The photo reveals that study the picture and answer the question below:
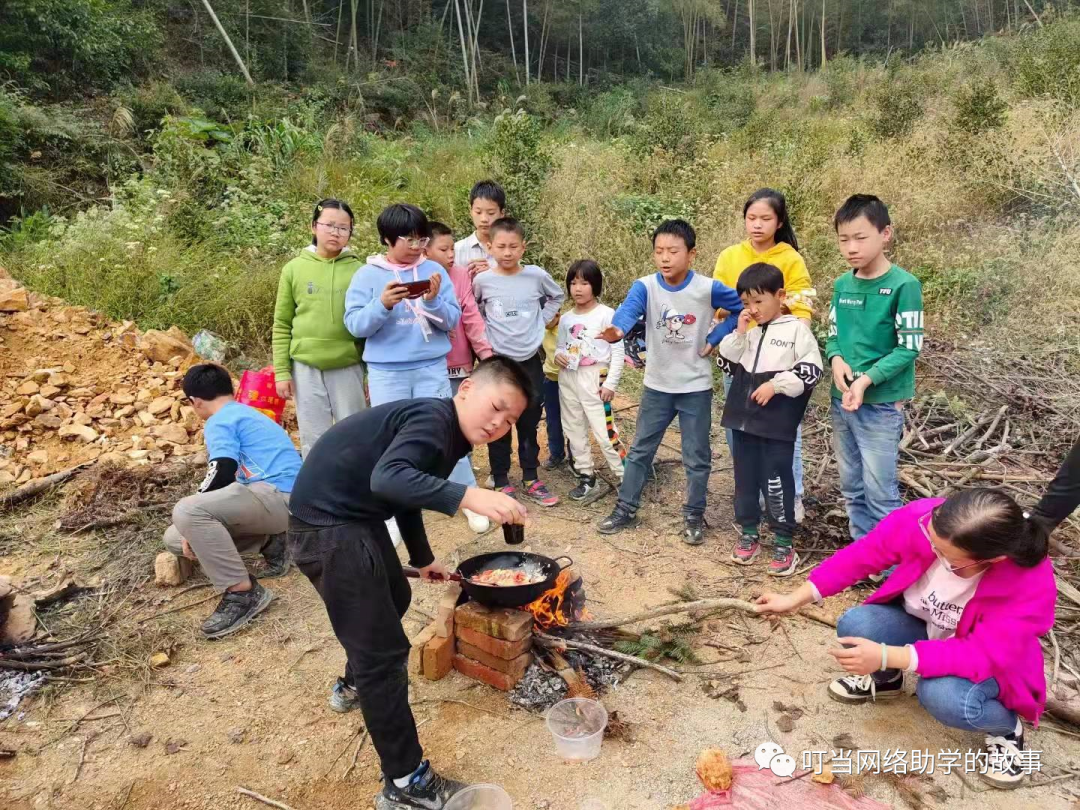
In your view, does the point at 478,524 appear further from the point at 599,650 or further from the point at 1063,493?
the point at 1063,493

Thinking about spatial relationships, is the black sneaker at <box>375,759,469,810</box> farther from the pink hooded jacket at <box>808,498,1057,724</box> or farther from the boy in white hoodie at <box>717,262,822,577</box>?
the boy in white hoodie at <box>717,262,822,577</box>

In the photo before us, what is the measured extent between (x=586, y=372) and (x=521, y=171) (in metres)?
4.74

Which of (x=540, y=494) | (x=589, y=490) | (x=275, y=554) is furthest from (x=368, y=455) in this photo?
(x=589, y=490)

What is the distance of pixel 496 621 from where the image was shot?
8.63 feet

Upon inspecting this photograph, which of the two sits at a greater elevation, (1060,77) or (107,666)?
(1060,77)

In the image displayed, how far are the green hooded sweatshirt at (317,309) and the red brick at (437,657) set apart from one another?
1716 mm

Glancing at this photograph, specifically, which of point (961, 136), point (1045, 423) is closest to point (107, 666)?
point (1045, 423)

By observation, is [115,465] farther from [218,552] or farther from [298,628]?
[298,628]

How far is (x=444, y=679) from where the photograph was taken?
279 cm

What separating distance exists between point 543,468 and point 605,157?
22.9 ft

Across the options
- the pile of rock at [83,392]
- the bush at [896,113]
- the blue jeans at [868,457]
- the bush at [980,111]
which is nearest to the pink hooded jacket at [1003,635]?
the blue jeans at [868,457]

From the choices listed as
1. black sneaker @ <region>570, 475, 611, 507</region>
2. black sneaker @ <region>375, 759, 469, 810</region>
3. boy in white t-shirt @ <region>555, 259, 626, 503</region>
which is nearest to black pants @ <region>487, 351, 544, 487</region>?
boy in white t-shirt @ <region>555, 259, 626, 503</region>

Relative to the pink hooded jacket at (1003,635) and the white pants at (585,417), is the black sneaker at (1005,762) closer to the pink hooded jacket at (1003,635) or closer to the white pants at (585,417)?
the pink hooded jacket at (1003,635)

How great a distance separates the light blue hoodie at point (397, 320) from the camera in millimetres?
3508
